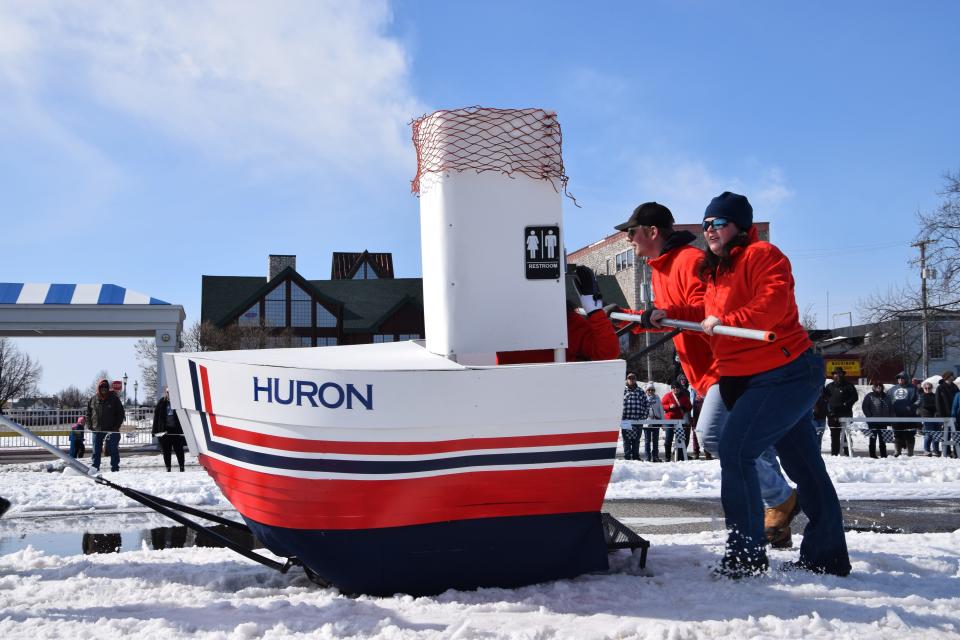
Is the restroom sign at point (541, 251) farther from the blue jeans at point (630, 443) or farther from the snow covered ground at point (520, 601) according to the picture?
the blue jeans at point (630, 443)

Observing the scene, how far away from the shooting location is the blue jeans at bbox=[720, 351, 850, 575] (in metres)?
3.34

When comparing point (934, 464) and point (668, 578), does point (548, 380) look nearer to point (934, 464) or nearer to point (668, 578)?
point (668, 578)

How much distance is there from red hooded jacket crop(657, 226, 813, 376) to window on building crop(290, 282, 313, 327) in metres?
40.7

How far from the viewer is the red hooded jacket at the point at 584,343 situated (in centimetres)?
360

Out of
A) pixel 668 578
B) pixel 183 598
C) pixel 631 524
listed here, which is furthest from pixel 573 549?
pixel 631 524

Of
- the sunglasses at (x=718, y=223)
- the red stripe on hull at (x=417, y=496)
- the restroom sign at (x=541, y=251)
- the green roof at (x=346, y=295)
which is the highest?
the green roof at (x=346, y=295)

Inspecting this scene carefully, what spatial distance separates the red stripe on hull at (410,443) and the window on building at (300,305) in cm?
4062

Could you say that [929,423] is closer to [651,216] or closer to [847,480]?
[847,480]

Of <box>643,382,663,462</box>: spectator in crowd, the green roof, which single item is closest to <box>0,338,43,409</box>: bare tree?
the green roof

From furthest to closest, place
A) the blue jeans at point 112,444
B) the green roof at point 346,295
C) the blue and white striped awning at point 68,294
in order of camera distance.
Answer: the green roof at point 346,295 → the blue and white striped awning at point 68,294 → the blue jeans at point 112,444

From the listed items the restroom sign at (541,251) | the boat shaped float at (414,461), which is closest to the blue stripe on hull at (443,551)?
the boat shaped float at (414,461)

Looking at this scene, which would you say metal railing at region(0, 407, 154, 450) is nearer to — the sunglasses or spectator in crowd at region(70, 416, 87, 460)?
spectator in crowd at region(70, 416, 87, 460)

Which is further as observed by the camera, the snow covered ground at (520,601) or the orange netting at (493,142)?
the orange netting at (493,142)

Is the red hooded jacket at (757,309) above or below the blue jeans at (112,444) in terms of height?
above
